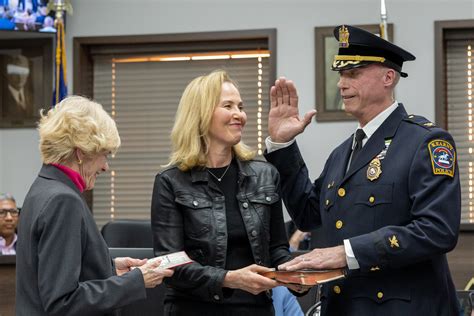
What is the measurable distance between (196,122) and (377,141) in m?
0.60

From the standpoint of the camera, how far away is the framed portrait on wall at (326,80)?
757 cm

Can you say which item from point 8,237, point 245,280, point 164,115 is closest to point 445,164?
point 245,280

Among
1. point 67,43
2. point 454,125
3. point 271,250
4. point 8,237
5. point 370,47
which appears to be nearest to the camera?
point 370,47

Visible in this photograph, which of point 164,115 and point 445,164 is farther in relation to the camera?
point 164,115

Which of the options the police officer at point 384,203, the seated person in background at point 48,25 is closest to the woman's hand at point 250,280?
the police officer at point 384,203

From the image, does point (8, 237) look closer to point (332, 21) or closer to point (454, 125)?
A: point (332, 21)

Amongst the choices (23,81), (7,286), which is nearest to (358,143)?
(7,286)

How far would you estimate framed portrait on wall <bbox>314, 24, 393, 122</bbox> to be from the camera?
7.57 metres

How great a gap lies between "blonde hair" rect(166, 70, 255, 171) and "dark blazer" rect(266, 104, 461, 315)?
440 millimetres

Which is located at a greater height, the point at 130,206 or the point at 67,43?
the point at 67,43

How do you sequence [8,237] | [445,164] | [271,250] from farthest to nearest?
[8,237]
[271,250]
[445,164]

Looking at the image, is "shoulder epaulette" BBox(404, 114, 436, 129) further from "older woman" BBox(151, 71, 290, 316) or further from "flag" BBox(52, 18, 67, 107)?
"flag" BBox(52, 18, 67, 107)

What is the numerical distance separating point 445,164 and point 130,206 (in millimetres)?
5836

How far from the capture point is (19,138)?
8.21m
